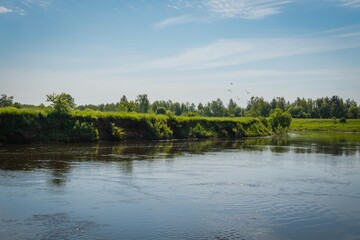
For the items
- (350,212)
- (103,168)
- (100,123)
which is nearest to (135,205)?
(350,212)

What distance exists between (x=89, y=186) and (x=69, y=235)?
863cm

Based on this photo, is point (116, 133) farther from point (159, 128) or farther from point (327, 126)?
point (327, 126)

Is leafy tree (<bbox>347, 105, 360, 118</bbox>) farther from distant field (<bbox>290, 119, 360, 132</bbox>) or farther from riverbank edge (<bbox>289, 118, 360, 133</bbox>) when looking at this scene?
distant field (<bbox>290, 119, 360, 132</bbox>)

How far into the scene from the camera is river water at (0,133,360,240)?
13836 millimetres

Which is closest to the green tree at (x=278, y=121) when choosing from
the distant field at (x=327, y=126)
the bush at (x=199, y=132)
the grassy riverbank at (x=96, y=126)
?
the grassy riverbank at (x=96, y=126)

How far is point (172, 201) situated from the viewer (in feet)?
59.9

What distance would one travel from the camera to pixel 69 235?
12.9 metres

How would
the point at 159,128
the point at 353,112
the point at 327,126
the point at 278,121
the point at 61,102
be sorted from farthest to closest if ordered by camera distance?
the point at 353,112 < the point at 327,126 < the point at 278,121 < the point at 159,128 < the point at 61,102

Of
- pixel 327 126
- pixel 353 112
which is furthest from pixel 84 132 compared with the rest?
pixel 353 112

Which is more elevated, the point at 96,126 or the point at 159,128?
the point at 96,126

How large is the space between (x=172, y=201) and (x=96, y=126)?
40597 millimetres

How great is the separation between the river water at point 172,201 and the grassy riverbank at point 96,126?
1857 cm

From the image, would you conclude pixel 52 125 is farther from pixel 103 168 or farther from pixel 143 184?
pixel 143 184

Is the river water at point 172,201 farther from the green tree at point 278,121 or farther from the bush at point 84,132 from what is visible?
the green tree at point 278,121
